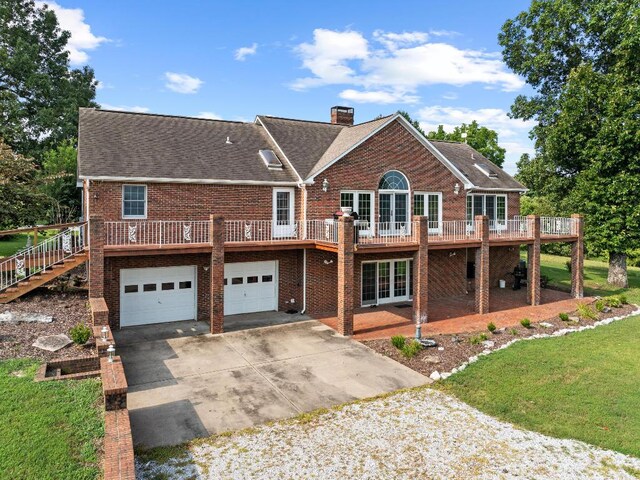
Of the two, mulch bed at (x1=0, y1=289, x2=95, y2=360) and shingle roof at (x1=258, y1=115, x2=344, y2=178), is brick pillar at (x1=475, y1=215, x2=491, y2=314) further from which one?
mulch bed at (x1=0, y1=289, x2=95, y2=360)

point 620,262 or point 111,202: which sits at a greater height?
point 111,202

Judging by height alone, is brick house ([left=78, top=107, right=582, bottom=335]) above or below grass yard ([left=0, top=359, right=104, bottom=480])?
above

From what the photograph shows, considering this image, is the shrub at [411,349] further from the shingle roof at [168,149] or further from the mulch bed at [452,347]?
the shingle roof at [168,149]

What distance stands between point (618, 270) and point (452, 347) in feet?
58.7

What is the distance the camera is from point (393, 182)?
63.1 feet

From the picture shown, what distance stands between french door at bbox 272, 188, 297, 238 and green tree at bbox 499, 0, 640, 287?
16990 mm

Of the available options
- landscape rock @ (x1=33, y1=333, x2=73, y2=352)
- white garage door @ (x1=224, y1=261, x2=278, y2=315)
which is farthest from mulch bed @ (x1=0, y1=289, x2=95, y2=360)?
white garage door @ (x1=224, y1=261, x2=278, y2=315)

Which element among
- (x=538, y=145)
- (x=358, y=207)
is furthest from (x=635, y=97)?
(x=358, y=207)

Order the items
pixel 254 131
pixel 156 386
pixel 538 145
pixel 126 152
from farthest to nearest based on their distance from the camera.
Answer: pixel 538 145 < pixel 254 131 < pixel 126 152 < pixel 156 386

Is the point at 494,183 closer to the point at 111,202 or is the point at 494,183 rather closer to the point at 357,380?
the point at 357,380

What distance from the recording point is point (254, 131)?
68.6 feet

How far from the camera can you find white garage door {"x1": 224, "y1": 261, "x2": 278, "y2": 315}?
17.3m

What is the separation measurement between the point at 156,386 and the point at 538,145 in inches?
1152

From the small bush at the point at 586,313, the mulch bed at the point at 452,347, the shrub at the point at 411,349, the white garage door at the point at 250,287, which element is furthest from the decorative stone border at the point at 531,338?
the white garage door at the point at 250,287
